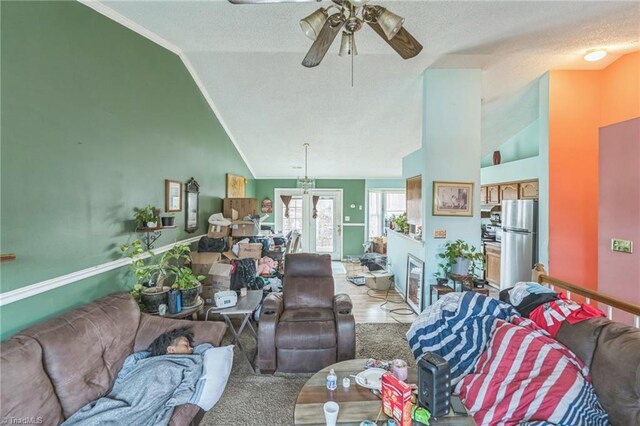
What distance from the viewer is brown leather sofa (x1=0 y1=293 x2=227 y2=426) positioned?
1.31m

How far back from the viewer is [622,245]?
2.44 metres

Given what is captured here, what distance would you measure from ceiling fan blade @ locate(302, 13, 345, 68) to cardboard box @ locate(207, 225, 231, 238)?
2946 millimetres

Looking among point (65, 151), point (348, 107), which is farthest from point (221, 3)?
point (348, 107)

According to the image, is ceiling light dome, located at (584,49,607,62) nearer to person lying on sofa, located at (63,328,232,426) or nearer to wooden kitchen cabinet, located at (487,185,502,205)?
wooden kitchen cabinet, located at (487,185,502,205)

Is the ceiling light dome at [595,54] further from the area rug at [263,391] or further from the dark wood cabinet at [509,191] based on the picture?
the area rug at [263,391]

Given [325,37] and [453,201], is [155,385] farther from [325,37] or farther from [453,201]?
[453,201]

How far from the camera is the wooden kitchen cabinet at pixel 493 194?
5.29m

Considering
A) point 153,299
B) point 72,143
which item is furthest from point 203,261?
point 72,143

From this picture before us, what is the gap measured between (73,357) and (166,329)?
56cm

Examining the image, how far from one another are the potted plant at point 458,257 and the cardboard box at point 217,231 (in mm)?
3086

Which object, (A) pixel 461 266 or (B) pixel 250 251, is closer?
(A) pixel 461 266

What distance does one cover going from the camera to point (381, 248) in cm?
722

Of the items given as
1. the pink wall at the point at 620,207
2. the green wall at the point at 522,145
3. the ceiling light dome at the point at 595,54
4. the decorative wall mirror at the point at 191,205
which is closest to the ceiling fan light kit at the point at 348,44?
the pink wall at the point at 620,207

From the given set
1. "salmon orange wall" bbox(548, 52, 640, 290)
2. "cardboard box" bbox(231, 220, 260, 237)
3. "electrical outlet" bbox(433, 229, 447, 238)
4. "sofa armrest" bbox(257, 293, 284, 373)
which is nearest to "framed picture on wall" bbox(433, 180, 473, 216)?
"electrical outlet" bbox(433, 229, 447, 238)
